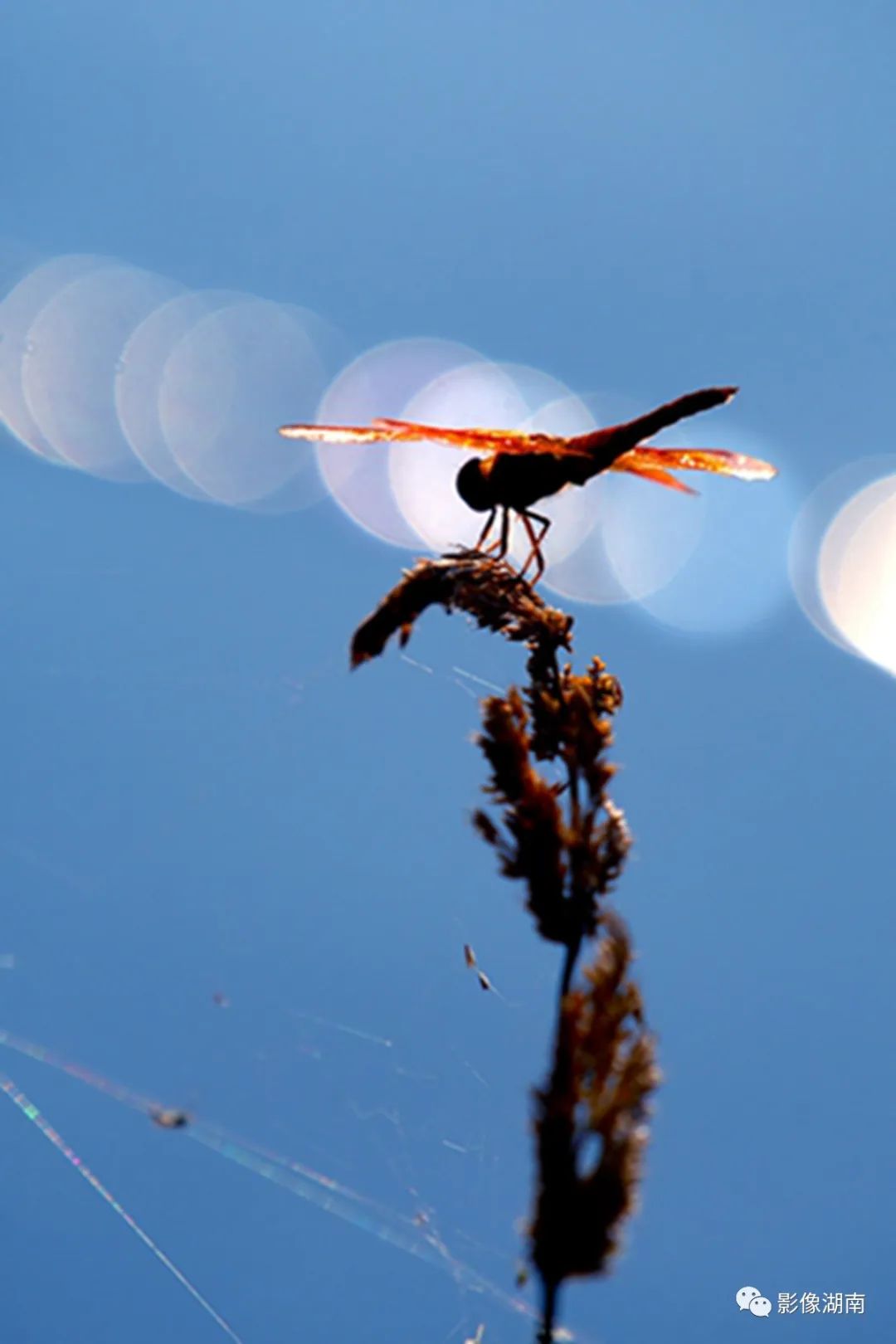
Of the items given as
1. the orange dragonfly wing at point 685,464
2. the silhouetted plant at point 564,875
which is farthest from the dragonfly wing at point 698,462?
the silhouetted plant at point 564,875

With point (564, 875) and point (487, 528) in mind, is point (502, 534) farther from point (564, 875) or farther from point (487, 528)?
point (564, 875)

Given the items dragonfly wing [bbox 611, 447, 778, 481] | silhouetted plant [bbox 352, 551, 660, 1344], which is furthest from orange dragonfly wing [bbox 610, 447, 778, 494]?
silhouetted plant [bbox 352, 551, 660, 1344]

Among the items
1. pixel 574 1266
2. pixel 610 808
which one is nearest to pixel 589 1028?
pixel 574 1266

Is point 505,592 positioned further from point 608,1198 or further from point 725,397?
point 608,1198

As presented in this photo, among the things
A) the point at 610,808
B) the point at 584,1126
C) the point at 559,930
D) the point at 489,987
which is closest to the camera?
the point at 584,1126

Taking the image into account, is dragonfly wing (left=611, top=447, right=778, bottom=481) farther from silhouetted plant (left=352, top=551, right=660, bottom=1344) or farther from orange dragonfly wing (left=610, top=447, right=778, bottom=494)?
A: silhouetted plant (left=352, top=551, right=660, bottom=1344)

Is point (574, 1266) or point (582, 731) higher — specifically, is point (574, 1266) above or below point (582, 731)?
below

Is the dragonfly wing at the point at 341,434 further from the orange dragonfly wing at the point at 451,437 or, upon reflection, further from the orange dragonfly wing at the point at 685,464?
the orange dragonfly wing at the point at 685,464
